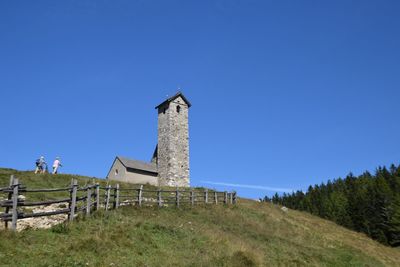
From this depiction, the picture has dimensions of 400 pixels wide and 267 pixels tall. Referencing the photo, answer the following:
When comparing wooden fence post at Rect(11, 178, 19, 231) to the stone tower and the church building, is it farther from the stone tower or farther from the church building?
the stone tower

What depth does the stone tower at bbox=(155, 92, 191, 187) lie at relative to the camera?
5391 cm

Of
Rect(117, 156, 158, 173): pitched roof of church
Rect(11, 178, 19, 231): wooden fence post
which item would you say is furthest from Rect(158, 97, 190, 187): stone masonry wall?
Rect(11, 178, 19, 231): wooden fence post

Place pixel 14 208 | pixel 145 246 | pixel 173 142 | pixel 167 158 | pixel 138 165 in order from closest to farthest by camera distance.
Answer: pixel 14 208
pixel 145 246
pixel 138 165
pixel 167 158
pixel 173 142

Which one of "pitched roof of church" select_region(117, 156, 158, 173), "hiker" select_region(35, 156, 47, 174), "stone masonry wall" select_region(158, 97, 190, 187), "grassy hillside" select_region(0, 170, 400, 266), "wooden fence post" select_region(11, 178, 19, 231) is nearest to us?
"grassy hillside" select_region(0, 170, 400, 266)

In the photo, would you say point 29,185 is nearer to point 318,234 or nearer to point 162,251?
point 162,251

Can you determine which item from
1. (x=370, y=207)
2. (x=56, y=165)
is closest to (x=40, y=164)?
(x=56, y=165)

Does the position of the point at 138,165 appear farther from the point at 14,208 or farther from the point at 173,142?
the point at 14,208

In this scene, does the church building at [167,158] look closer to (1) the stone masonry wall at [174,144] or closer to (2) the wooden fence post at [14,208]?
(1) the stone masonry wall at [174,144]

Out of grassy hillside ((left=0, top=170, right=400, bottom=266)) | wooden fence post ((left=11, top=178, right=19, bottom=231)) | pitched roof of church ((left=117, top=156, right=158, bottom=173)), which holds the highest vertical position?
pitched roof of church ((left=117, top=156, right=158, bottom=173))

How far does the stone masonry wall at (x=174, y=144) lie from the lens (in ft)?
177

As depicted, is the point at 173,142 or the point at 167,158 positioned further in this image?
the point at 173,142

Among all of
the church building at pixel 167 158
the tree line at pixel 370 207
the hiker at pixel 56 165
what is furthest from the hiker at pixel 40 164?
the tree line at pixel 370 207

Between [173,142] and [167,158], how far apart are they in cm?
234

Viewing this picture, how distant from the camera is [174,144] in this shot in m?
55.1
